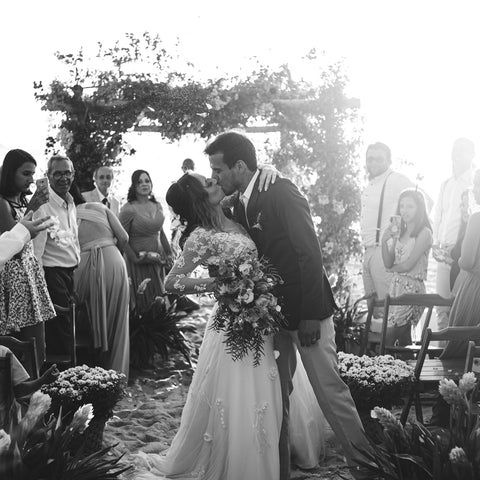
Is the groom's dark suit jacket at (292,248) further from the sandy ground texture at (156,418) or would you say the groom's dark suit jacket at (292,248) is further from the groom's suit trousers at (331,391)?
the sandy ground texture at (156,418)

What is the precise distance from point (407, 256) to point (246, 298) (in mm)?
2969

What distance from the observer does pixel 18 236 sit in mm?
3902

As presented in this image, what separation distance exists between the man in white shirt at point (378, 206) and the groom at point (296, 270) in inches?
127

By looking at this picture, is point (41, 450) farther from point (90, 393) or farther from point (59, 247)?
point (59, 247)

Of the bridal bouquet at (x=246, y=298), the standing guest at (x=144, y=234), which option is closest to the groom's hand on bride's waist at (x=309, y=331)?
the bridal bouquet at (x=246, y=298)

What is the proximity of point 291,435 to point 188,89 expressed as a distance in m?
5.57

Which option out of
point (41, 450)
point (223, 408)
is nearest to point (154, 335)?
point (223, 408)

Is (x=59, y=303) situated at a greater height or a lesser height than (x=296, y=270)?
lesser

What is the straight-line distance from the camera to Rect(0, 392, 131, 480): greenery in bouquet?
257cm

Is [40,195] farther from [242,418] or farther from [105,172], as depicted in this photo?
[105,172]

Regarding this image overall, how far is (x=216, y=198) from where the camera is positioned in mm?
3797

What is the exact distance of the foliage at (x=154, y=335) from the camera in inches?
281

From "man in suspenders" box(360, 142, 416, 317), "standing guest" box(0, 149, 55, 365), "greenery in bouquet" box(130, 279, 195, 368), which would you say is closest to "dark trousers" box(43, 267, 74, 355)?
"standing guest" box(0, 149, 55, 365)

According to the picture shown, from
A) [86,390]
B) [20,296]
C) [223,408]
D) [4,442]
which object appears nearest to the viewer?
[4,442]
